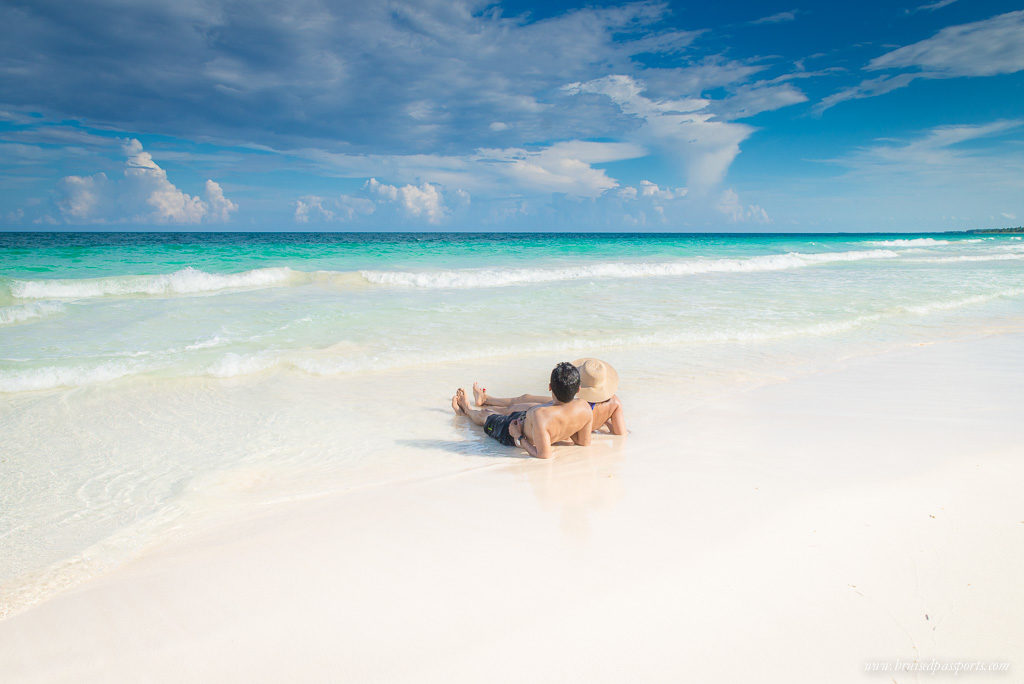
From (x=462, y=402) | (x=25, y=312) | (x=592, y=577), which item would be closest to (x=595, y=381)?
(x=462, y=402)

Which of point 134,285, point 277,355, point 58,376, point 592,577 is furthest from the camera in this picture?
point 134,285

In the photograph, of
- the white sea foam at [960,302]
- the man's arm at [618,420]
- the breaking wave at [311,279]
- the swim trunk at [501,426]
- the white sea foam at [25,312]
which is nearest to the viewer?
the swim trunk at [501,426]

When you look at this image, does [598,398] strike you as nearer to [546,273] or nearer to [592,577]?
[592,577]

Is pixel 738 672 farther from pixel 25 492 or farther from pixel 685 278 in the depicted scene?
pixel 685 278

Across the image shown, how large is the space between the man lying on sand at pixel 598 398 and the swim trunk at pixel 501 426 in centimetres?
13

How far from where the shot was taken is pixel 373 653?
2164 millimetres

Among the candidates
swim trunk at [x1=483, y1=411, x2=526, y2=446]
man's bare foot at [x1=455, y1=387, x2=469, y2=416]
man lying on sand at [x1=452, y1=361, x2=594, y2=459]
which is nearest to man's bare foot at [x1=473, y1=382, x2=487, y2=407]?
man's bare foot at [x1=455, y1=387, x2=469, y2=416]

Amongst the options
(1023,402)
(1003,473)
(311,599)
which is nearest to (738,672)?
(311,599)

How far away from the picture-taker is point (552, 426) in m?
4.36

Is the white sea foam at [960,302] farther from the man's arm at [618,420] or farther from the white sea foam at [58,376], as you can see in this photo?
the white sea foam at [58,376]

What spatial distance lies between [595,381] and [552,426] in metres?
0.52

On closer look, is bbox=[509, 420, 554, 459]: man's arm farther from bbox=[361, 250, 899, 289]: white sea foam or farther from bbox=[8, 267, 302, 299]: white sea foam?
bbox=[8, 267, 302, 299]: white sea foam

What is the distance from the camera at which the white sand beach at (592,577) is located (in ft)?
7.02

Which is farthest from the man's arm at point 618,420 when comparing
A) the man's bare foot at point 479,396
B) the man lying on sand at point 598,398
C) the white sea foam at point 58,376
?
the white sea foam at point 58,376
